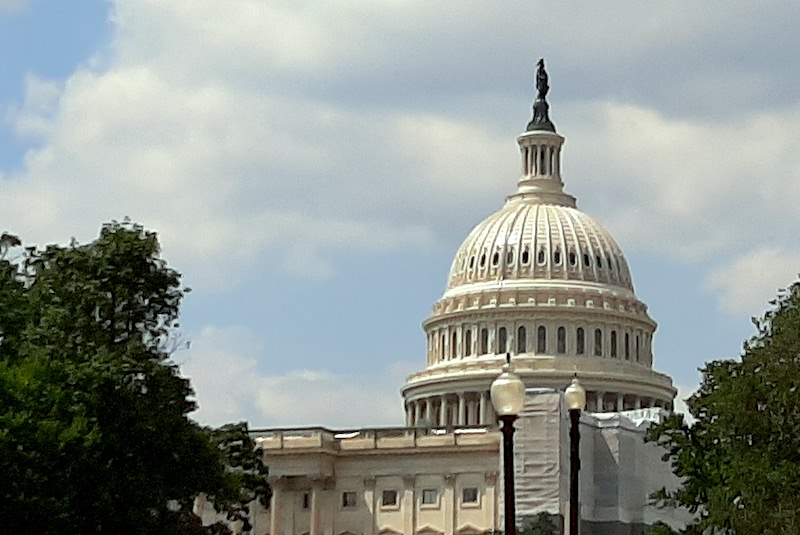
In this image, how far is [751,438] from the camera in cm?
6712

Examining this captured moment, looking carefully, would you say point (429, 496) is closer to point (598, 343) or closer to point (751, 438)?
point (598, 343)

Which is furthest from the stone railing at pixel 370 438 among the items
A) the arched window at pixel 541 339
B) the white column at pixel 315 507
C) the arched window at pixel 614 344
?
the arched window at pixel 614 344

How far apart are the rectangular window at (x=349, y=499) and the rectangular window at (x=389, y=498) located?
210 cm

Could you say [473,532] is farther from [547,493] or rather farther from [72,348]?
[72,348]

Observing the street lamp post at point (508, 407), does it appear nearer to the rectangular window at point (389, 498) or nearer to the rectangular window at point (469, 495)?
the rectangular window at point (469, 495)

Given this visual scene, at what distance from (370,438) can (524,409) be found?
15.5 m

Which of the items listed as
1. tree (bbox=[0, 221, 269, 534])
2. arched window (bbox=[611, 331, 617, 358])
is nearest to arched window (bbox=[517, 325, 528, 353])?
arched window (bbox=[611, 331, 617, 358])

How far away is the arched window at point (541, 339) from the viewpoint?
184 meters

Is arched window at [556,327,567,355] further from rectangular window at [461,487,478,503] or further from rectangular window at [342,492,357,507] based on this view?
rectangular window at [342,492,357,507]

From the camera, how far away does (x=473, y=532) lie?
155 m

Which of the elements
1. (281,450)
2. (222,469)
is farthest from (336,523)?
(222,469)

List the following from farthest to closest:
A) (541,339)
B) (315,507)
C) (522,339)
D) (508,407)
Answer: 1. (522,339)
2. (541,339)
3. (315,507)
4. (508,407)

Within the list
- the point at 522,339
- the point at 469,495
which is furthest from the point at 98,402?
the point at 522,339

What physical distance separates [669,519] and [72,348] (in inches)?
2754
